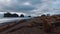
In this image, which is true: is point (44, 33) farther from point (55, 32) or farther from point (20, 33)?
point (20, 33)

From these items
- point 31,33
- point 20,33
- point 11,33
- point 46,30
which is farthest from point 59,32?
point 11,33

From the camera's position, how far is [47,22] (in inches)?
472

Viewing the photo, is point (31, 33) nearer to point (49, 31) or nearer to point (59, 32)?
point (49, 31)

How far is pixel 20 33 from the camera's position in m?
11.5

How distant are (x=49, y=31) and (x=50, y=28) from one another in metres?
0.36

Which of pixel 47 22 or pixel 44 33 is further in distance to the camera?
pixel 47 22

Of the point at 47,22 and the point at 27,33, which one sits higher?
the point at 47,22

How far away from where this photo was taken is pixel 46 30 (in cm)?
1166

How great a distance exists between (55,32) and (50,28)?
598 millimetres

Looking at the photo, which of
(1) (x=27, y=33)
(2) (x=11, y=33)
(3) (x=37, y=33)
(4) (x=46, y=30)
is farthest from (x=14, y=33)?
(4) (x=46, y=30)

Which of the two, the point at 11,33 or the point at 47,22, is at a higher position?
the point at 47,22

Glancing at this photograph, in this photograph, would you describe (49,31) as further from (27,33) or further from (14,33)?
(14,33)

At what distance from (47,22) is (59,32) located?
1.28 m

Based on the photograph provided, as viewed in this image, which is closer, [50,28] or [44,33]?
[44,33]
